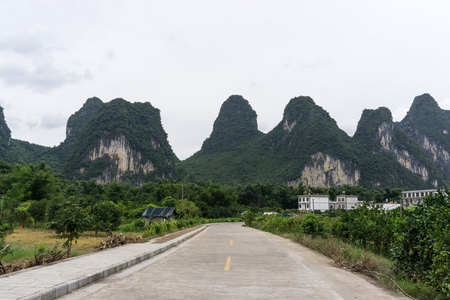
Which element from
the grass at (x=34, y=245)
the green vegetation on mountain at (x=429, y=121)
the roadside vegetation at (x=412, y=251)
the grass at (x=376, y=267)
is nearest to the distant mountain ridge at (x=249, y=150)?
the green vegetation on mountain at (x=429, y=121)

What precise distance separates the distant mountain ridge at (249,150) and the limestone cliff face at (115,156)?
1.25ft

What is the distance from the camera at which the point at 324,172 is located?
427 feet

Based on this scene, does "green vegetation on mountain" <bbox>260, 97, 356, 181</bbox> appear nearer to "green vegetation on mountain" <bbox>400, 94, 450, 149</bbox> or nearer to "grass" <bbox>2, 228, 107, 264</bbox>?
"green vegetation on mountain" <bbox>400, 94, 450, 149</bbox>

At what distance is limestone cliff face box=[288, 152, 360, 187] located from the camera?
129 meters

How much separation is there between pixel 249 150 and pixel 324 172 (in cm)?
4090

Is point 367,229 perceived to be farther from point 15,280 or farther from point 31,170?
point 31,170

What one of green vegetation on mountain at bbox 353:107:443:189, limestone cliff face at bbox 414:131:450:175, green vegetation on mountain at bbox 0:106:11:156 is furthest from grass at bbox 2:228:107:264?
limestone cliff face at bbox 414:131:450:175

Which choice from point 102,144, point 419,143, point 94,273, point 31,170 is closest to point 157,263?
point 94,273

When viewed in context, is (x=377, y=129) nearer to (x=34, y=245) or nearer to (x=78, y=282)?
(x=34, y=245)

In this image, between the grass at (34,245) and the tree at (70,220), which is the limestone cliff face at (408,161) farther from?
the tree at (70,220)

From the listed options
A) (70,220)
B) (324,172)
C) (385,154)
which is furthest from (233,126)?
(70,220)

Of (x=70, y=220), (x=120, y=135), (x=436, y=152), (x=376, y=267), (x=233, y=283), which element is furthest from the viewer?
(x=436, y=152)

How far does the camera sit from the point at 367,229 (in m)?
10.4

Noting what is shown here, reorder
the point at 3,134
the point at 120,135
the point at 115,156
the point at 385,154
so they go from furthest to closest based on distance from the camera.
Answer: the point at 385,154
the point at 120,135
the point at 115,156
the point at 3,134
